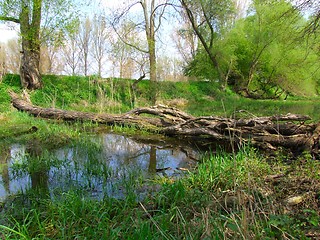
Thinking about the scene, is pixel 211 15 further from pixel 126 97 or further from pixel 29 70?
pixel 29 70

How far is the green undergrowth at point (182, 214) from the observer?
2.09 metres

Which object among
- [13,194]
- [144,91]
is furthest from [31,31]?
[13,194]

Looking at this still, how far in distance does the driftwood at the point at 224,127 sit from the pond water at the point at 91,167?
800 millimetres

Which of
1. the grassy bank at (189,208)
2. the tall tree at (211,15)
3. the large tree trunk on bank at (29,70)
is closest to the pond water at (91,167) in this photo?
the grassy bank at (189,208)

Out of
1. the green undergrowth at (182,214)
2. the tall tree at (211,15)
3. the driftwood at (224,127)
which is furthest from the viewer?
the tall tree at (211,15)

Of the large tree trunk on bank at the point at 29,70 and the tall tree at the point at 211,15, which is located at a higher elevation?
the tall tree at the point at 211,15

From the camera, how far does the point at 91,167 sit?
4.30 metres

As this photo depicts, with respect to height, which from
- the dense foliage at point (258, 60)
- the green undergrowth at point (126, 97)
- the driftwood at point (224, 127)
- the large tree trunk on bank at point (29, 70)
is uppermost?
the dense foliage at point (258, 60)

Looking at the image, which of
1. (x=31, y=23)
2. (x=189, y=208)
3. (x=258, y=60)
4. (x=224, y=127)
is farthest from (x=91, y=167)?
(x=258, y=60)

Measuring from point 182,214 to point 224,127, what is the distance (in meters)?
3.99

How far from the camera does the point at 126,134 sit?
26.2ft

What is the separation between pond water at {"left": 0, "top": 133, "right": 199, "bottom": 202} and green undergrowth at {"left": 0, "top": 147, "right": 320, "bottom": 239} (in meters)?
0.32

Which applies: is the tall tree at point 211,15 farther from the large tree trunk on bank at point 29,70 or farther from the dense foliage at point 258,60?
the large tree trunk on bank at point 29,70

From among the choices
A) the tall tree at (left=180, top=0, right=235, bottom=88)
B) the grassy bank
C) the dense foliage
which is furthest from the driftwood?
the dense foliage
